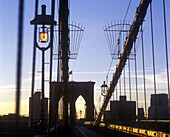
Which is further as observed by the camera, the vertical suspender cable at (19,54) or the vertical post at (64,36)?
the vertical post at (64,36)

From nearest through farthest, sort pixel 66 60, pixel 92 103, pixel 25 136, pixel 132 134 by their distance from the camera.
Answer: pixel 25 136
pixel 132 134
pixel 66 60
pixel 92 103

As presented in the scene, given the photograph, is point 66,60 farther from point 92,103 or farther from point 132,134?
point 92,103

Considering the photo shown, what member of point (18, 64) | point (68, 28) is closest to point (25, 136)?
point (18, 64)

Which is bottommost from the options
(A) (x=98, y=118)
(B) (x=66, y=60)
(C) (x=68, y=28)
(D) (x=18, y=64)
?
(A) (x=98, y=118)

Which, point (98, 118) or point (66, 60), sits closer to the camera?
point (66, 60)

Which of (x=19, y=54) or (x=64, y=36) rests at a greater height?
(x=64, y=36)

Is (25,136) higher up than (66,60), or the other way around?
(66,60)

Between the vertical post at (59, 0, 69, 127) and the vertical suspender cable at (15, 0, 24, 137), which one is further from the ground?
the vertical post at (59, 0, 69, 127)

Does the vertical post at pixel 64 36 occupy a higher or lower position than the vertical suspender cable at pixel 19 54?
higher

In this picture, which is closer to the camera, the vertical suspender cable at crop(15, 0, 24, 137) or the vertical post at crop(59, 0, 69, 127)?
the vertical suspender cable at crop(15, 0, 24, 137)

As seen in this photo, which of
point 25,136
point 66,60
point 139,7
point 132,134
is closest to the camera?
point 25,136

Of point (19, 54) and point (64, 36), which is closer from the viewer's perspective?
point (19, 54)

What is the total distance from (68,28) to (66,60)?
221 inches

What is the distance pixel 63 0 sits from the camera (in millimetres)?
21906
